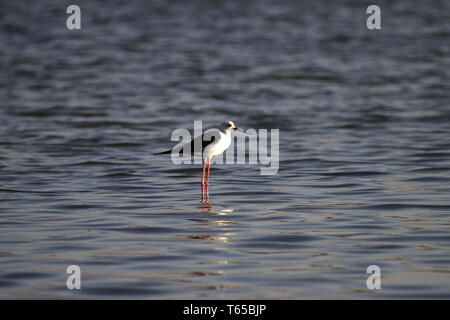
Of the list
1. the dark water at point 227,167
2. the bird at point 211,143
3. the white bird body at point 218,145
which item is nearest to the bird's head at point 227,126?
the bird at point 211,143

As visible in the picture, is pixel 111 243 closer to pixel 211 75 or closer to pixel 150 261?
pixel 150 261

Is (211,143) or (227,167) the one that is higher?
(211,143)

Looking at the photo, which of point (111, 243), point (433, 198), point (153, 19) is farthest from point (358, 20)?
point (111, 243)

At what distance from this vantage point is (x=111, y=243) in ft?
27.4

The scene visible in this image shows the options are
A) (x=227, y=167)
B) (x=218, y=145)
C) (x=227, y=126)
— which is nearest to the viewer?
(x=218, y=145)

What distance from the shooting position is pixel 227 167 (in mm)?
13453

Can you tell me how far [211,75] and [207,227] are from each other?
16209 millimetres

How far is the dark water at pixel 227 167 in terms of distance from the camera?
7379 mm

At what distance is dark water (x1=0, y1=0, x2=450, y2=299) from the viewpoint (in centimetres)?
738

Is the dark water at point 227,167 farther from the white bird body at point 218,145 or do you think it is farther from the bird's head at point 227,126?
the bird's head at point 227,126

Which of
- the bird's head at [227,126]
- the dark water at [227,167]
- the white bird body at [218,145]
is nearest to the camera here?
the dark water at [227,167]

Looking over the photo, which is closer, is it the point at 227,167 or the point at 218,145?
the point at 218,145

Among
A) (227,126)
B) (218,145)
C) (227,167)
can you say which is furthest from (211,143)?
(227,167)

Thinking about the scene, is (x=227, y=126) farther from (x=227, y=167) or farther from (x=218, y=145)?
(x=227, y=167)
